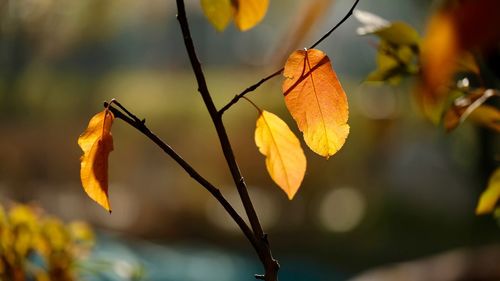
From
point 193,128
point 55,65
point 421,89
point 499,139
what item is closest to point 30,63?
point 55,65

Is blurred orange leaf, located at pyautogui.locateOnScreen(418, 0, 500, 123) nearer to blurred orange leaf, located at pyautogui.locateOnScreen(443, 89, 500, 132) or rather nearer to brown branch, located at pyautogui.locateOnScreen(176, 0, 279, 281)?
brown branch, located at pyautogui.locateOnScreen(176, 0, 279, 281)

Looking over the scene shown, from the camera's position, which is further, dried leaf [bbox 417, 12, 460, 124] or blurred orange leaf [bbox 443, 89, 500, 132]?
blurred orange leaf [bbox 443, 89, 500, 132]

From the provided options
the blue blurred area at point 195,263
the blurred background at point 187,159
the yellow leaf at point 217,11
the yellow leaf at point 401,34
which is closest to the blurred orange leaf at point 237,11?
the yellow leaf at point 217,11

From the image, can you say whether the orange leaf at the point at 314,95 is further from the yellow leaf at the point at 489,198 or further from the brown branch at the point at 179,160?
the yellow leaf at the point at 489,198

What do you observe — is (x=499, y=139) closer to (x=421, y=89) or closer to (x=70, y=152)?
(x=70, y=152)

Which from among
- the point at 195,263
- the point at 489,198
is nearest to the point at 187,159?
the point at 195,263

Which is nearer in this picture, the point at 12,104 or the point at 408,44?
the point at 408,44

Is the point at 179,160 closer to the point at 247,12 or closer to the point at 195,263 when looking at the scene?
the point at 247,12

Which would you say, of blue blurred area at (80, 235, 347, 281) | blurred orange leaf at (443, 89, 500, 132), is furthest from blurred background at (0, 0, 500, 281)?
blurred orange leaf at (443, 89, 500, 132)
